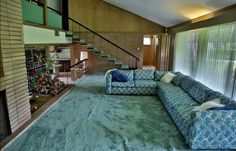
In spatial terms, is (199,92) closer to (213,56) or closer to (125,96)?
(213,56)

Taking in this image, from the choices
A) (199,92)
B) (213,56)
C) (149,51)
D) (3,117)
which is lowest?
(3,117)

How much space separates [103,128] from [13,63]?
2068 millimetres

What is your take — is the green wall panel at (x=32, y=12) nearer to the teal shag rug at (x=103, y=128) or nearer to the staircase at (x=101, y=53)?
the teal shag rug at (x=103, y=128)

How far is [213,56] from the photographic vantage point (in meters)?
4.66

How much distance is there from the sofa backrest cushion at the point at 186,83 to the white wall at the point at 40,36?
433 centimetres

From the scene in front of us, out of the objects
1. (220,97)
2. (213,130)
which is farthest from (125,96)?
(213,130)

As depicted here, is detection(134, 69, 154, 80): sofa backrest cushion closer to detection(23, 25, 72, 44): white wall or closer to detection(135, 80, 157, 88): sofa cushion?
detection(135, 80, 157, 88): sofa cushion

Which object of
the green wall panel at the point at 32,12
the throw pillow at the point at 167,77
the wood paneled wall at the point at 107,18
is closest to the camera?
the green wall panel at the point at 32,12

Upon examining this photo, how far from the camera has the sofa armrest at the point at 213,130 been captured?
294cm

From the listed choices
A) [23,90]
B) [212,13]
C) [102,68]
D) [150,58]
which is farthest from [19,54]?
[150,58]

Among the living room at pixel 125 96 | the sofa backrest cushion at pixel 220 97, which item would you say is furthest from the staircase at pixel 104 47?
the sofa backrest cushion at pixel 220 97

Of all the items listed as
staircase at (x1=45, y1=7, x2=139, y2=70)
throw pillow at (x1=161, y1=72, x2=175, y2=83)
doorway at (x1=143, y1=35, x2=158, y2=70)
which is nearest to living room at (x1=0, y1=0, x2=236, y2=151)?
throw pillow at (x1=161, y1=72, x2=175, y2=83)

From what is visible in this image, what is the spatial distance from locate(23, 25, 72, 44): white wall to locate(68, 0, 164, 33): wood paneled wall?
2463 mm

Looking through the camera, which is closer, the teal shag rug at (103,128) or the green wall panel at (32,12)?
the teal shag rug at (103,128)
